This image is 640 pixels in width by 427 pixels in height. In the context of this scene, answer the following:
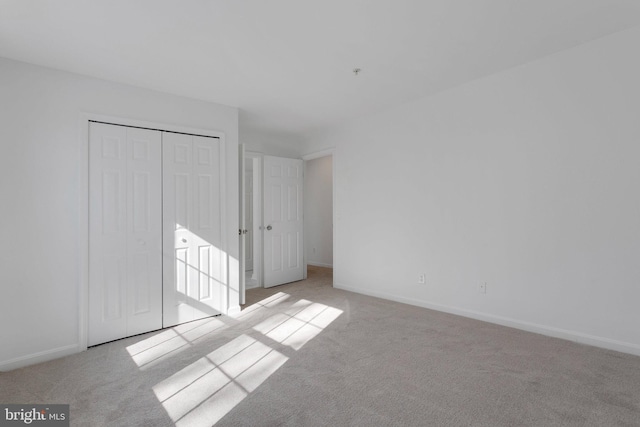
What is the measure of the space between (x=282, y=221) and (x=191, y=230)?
1.94m

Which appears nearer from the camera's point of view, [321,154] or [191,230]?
[191,230]

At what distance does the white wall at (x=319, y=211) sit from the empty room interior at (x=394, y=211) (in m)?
2.72

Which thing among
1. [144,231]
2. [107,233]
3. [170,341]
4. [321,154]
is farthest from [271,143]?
[170,341]

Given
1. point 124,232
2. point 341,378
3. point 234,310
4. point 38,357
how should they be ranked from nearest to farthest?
point 341,378 → point 38,357 → point 124,232 → point 234,310

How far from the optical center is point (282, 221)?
17.6ft

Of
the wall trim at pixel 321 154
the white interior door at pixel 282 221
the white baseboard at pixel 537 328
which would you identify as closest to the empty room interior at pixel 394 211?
the white baseboard at pixel 537 328

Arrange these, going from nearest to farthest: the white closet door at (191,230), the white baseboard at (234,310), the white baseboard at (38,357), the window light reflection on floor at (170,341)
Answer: the white baseboard at (38,357)
the window light reflection on floor at (170,341)
the white closet door at (191,230)
the white baseboard at (234,310)

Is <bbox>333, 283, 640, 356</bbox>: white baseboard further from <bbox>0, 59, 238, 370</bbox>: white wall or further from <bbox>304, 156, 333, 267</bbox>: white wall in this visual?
<bbox>0, 59, 238, 370</bbox>: white wall

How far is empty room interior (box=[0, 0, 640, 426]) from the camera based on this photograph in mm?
2150

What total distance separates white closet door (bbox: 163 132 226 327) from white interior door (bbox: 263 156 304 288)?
1372 millimetres

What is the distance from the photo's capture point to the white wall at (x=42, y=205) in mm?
2635

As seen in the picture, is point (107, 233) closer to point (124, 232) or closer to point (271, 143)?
point (124, 232)

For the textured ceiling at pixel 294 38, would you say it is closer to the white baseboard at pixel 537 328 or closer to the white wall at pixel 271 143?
the white wall at pixel 271 143

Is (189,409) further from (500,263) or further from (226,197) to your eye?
(500,263)
